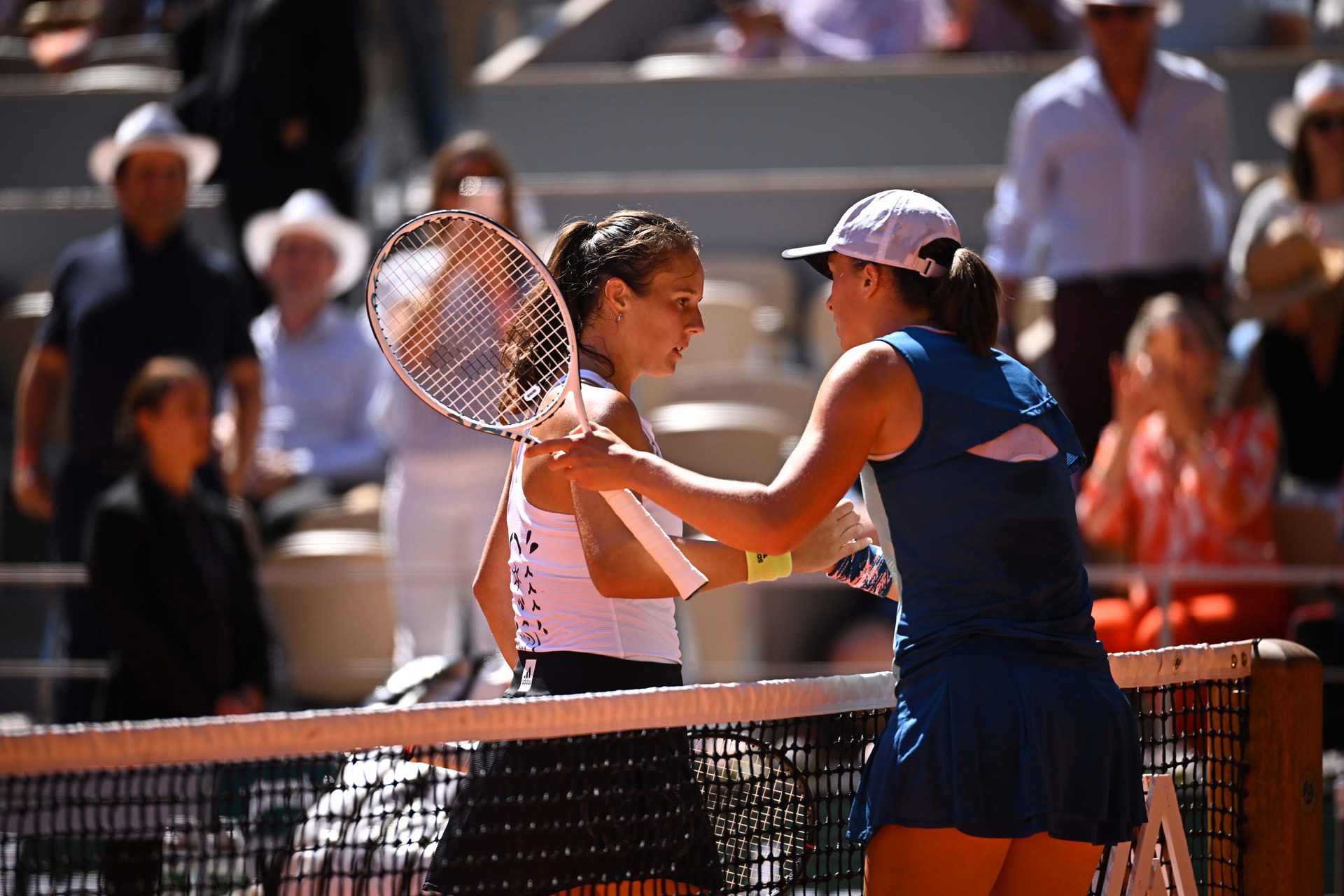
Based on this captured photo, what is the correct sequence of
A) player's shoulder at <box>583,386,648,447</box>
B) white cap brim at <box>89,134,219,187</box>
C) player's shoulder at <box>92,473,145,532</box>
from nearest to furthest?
player's shoulder at <box>583,386,648,447</box> < player's shoulder at <box>92,473,145,532</box> < white cap brim at <box>89,134,219,187</box>

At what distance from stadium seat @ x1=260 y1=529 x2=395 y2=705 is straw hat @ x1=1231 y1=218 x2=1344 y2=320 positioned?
3.37 m

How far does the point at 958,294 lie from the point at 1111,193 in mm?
4016

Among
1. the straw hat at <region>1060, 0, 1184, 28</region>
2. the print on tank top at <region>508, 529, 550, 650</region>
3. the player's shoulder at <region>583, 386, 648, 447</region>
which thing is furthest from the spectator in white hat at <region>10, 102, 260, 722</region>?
the player's shoulder at <region>583, 386, 648, 447</region>

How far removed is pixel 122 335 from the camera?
6090 mm

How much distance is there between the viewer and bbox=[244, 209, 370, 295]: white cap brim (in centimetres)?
697

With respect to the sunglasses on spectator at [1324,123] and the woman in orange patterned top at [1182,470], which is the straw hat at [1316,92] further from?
the woman in orange patterned top at [1182,470]

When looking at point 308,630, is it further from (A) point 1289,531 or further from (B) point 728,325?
(A) point 1289,531

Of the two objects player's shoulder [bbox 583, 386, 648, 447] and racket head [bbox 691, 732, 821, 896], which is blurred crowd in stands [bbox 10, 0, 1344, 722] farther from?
player's shoulder [bbox 583, 386, 648, 447]

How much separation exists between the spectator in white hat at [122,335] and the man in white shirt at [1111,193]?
2906mm

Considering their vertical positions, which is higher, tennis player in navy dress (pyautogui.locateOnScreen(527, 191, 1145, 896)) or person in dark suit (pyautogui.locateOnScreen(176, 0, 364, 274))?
person in dark suit (pyautogui.locateOnScreen(176, 0, 364, 274))

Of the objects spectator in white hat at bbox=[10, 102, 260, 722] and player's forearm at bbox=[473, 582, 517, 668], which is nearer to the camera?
player's forearm at bbox=[473, 582, 517, 668]

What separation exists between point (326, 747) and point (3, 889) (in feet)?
1.84

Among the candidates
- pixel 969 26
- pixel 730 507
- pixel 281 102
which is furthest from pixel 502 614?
pixel 969 26

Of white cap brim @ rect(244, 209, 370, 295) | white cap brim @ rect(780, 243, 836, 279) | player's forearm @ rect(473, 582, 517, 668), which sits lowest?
player's forearm @ rect(473, 582, 517, 668)
